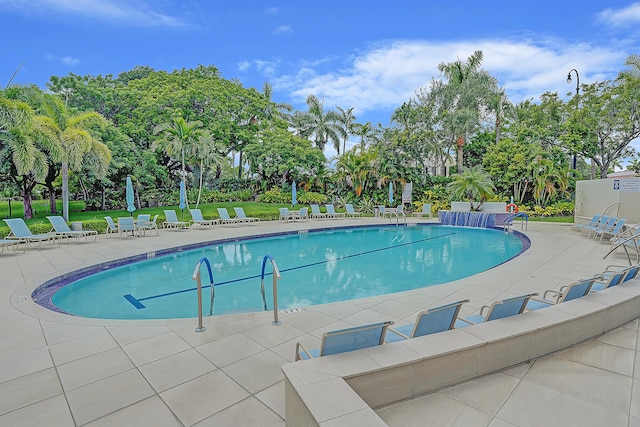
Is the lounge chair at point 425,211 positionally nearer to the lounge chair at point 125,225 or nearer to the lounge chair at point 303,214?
the lounge chair at point 303,214

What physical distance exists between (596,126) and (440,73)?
1078cm

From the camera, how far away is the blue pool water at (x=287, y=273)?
5809mm

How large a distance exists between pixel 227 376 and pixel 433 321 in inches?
70.5

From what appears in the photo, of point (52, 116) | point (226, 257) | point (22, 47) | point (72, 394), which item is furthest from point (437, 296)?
point (22, 47)

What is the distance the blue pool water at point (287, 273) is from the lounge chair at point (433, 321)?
320cm

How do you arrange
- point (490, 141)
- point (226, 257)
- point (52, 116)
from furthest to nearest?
1. point (490, 141)
2. point (52, 116)
3. point (226, 257)

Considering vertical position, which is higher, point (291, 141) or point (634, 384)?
point (291, 141)

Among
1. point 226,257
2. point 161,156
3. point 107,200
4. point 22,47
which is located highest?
point 22,47

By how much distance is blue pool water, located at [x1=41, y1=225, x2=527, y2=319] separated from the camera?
19.1ft

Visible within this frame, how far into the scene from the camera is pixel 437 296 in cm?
505

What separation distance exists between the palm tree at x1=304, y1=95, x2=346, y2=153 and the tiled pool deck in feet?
89.2

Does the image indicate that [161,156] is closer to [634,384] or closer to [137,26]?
[137,26]

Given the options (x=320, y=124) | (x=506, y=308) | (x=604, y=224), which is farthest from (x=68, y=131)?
(x=320, y=124)

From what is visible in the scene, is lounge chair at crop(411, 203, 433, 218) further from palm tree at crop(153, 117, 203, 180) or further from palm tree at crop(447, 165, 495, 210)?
palm tree at crop(153, 117, 203, 180)
